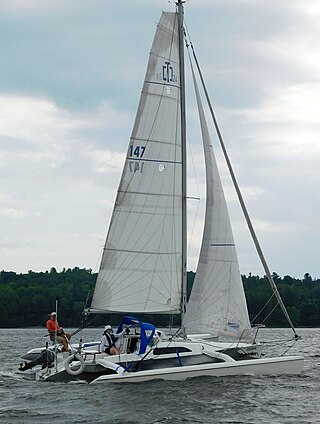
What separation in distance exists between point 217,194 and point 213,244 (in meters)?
A: 1.64

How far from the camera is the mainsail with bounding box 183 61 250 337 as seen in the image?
1059 inches

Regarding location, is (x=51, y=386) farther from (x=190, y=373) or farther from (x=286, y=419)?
(x=286, y=419)

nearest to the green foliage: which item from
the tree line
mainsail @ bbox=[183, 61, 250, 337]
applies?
the tree line

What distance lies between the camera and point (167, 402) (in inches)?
832

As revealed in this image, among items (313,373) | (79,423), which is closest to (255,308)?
(313,373)

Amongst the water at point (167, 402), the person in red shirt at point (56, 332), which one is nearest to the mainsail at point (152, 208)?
the person in red shirt at point (56, 332)

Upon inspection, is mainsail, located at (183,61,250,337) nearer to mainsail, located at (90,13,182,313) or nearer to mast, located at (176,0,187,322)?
mast, located at (176,0,187,322)

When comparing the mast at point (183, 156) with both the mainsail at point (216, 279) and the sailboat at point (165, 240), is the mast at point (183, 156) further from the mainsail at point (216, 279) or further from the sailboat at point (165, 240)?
the mainsail at point (216, 279)

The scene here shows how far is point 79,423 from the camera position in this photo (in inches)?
739

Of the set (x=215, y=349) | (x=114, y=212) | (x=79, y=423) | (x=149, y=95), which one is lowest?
(x=79, y=423)

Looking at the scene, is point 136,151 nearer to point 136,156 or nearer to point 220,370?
point 136,156

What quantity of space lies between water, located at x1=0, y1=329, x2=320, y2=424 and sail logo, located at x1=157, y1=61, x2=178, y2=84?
939 centimetres

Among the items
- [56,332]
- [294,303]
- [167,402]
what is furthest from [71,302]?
[167,402]

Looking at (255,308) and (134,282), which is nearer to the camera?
(134,282)
